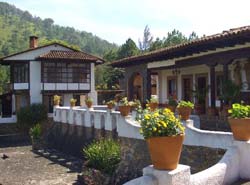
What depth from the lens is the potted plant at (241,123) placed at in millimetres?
6219

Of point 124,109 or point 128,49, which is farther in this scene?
point 128,49

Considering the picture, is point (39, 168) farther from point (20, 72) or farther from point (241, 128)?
point (20, 72)

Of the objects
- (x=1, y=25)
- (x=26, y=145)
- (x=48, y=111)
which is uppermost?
(x=1, y=25)

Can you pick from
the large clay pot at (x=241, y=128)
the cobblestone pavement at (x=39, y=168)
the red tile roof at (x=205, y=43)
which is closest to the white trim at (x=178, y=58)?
the red tile roof at (x=205, y=43)

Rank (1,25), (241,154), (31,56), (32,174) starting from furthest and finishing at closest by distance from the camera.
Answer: (1,25), (31,56), (32,174), (241,154)

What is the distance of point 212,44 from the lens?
13.0 m

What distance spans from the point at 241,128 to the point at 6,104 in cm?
3044

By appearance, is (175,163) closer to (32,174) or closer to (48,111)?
(32,174)

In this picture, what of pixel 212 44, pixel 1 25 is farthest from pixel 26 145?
pixel 1 25

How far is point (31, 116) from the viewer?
92.2 ft

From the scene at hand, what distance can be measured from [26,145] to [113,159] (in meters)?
15.4

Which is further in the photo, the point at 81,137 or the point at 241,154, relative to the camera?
the point at 81,137

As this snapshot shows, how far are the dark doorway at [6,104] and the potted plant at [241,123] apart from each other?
29.6 m

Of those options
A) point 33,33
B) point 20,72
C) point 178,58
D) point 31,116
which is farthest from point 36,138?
point 33,33
